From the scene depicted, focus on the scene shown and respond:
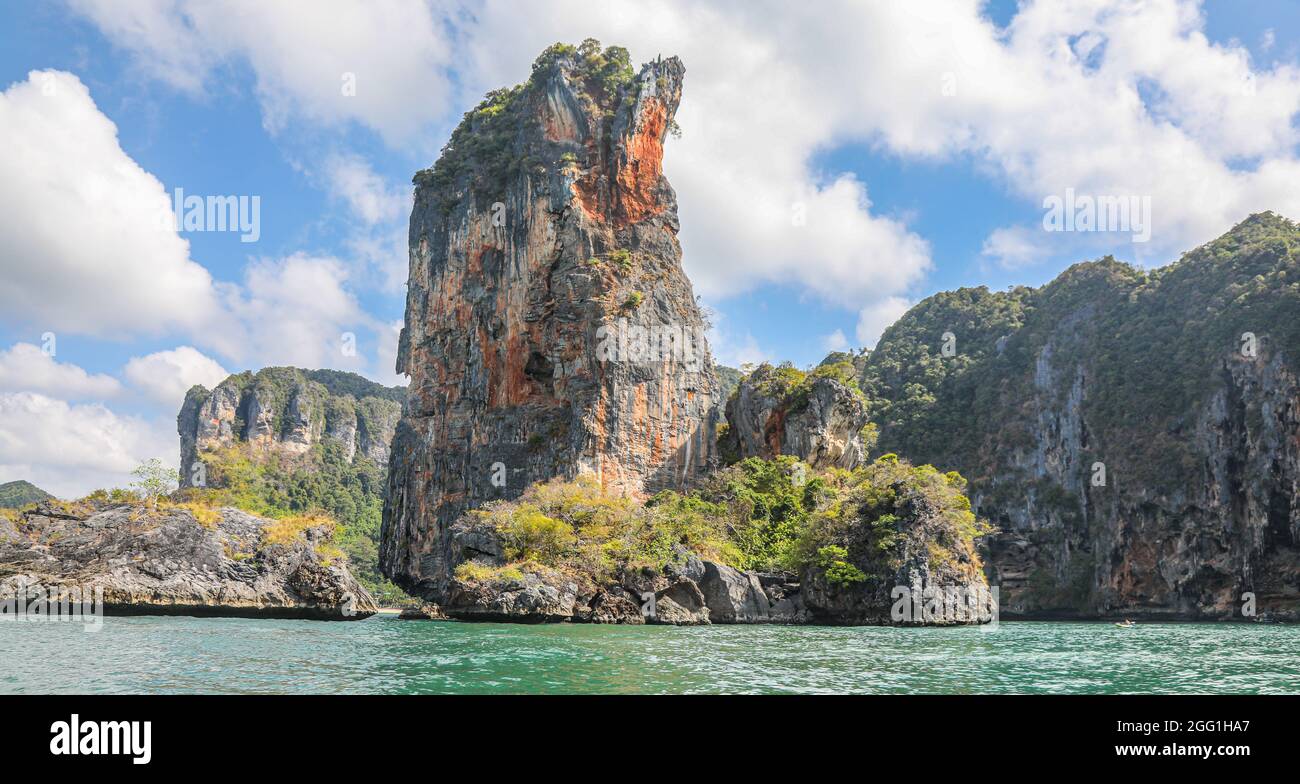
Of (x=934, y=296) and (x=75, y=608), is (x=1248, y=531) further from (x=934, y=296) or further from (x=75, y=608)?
(x=75, y=608)

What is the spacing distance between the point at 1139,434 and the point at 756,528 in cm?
4793

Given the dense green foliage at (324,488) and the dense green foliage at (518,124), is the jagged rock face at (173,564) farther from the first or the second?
the dense green foliage at (324,488)

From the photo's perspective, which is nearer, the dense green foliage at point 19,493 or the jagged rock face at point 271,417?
the dense green foliage at point 19,493

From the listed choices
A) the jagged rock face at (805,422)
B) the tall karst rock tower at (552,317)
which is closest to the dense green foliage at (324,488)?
the tall karst rock tower at (552,317)

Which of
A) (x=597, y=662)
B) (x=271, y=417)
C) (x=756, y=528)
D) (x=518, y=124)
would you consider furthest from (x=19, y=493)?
(x=597, y=662)

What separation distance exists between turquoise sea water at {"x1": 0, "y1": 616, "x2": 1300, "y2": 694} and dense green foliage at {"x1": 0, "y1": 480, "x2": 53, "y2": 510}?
8668cm

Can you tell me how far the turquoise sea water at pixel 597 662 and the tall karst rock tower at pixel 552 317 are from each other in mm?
26403

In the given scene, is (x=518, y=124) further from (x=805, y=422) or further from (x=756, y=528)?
(x=756, y=528)

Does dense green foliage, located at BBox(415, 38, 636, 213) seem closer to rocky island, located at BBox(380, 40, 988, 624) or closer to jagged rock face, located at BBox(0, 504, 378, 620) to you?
rocky island, located at BBox(380, 40, 988, 624)

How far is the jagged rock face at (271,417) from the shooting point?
114688mm

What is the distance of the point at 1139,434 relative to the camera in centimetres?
7644
